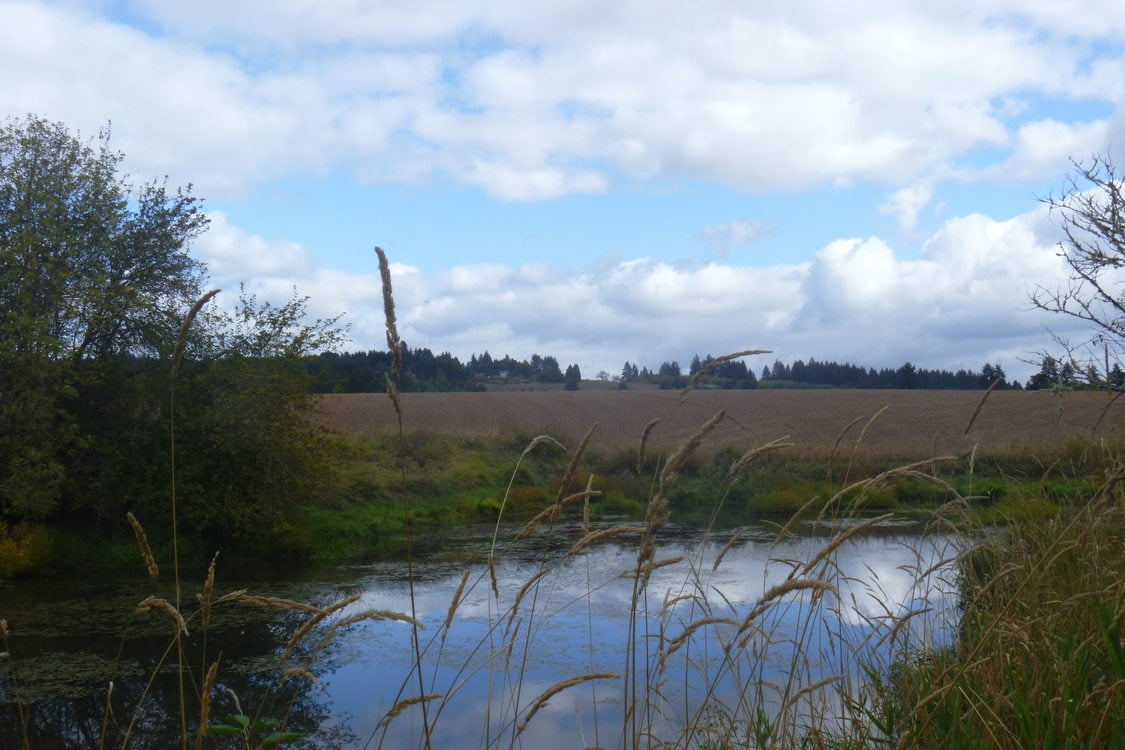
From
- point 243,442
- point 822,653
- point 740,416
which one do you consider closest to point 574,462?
point 822,653

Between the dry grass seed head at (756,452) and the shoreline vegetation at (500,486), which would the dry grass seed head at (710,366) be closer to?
the dry grass seed head at (756,452)


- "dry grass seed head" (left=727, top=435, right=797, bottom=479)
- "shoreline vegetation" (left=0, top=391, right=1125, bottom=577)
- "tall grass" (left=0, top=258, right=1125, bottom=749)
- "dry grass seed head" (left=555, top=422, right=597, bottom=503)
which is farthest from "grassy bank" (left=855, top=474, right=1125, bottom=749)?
"shoreline vegetation" (left=0, top=391, right=1125, bottom=577)

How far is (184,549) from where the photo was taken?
1416 cm

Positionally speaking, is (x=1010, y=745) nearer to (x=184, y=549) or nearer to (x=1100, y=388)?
(x=1100, y=388)

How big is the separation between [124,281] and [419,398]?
23.7m

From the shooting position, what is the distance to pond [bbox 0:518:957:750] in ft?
15.9

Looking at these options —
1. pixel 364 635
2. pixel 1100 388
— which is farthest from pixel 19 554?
pixel 1100 388

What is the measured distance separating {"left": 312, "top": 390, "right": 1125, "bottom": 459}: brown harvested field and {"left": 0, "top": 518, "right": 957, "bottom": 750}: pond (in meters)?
9.79

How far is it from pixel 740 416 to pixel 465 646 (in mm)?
24399

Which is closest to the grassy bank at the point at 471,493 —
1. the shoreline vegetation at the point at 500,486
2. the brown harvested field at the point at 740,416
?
the shoreline vegetation at the point at 500,486

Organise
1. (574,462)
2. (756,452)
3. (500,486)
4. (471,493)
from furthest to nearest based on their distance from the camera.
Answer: (500,486) < (471,493) < (756,452) < (574,462)

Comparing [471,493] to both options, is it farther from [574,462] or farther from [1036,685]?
[574,462]

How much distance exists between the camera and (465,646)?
8289 mm

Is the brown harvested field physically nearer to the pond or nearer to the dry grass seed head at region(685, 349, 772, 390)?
the pond
